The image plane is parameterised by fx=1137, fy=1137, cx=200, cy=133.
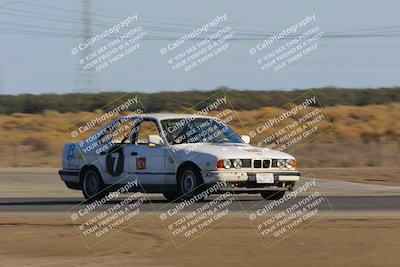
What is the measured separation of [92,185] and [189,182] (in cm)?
214

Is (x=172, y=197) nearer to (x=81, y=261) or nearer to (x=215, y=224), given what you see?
(x=215, y=224)

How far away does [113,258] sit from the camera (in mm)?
11766

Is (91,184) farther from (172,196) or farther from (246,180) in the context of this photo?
(246,180)

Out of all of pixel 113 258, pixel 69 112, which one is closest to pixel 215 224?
pixel 113 258

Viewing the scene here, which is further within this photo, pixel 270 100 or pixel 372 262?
pixel 270 100

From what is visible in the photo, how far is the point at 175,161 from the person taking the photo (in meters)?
19.1

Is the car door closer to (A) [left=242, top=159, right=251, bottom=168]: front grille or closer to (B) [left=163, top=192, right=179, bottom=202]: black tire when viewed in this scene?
(B) [left=163, top=192, right=179, bottom=202]: black tire

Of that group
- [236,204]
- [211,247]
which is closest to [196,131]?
[236,204]

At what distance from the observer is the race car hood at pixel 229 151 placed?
18.8 m

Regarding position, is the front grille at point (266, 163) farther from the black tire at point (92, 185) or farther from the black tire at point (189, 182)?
the black tire at point (92, 185)

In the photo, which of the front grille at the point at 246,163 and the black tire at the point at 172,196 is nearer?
the front grille at the point at 246,163

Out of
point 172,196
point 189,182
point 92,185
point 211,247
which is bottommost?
point 211,247

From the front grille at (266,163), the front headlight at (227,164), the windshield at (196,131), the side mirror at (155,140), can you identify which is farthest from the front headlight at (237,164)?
the side mirror at (155,140)

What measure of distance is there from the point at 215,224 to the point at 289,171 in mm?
4659
